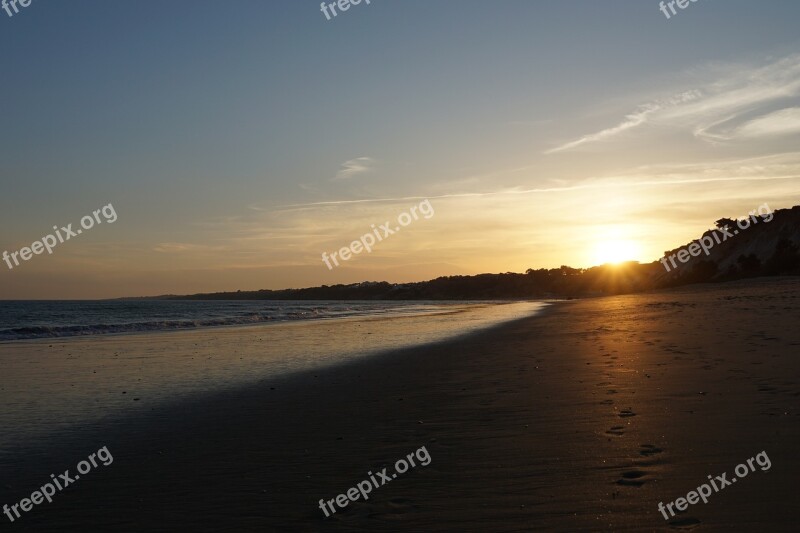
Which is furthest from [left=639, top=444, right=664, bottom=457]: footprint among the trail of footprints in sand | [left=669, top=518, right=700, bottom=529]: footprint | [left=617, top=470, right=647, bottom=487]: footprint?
[left=669, top=518, right=700, bottom=529]: footprint

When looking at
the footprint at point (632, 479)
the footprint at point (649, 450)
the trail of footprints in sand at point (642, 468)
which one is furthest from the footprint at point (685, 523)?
the footprint at point (649, 450)

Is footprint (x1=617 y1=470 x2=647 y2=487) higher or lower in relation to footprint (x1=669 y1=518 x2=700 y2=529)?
higher

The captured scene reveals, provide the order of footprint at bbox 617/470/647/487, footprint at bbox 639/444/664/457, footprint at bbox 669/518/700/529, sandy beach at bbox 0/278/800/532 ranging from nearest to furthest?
1. footprint at bbox 669/518/700/529
2. sandy beach at bbox 0/278/800/532
3. footprint at bbox 617/470/647/487
4. footprint at bbox 639/444/664/457

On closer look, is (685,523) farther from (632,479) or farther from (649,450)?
(649,450)

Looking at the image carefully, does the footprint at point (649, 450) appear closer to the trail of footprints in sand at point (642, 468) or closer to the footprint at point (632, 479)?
the trail of footprints in sand at point (642, 468)

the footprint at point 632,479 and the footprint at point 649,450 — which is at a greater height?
the footprint at point 632,479

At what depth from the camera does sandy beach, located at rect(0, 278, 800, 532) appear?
5062 mm

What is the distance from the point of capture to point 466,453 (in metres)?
6.86

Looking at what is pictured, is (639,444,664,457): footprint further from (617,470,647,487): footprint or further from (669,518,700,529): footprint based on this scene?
(669,518,700,529): footprint

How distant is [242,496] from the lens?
5875mm

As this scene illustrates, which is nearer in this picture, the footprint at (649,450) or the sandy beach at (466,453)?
the sandy beach at (466,453)

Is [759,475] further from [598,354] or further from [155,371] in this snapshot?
[155,371]

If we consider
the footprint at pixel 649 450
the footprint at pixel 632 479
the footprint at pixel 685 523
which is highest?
the footprint at pixel 632 479

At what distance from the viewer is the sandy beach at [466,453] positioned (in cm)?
506
